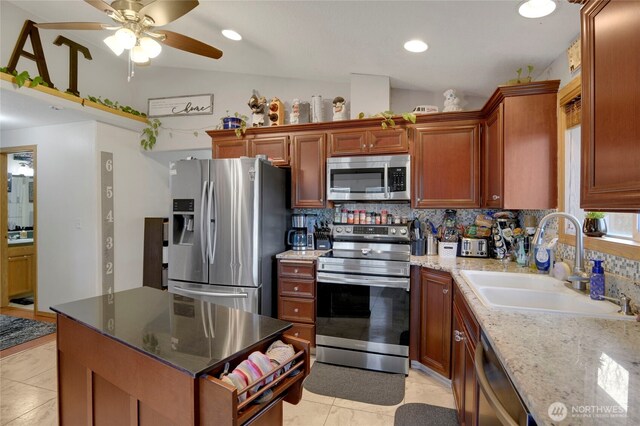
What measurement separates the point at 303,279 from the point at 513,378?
2062mm

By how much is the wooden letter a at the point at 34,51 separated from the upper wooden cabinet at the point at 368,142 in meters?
2.92

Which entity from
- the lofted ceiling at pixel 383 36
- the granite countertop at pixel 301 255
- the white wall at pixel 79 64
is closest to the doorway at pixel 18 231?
the white wall at pixel 79 64

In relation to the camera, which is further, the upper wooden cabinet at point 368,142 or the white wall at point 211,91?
the white wall at point 211,91

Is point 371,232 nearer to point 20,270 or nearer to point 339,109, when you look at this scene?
point 339,109

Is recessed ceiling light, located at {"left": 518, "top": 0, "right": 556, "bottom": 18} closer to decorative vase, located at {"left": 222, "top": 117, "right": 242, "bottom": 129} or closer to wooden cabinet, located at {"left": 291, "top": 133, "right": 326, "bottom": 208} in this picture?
wooden cabinet, located at {"left": 291, "top": 133, "right": 326, "bottom": 208}

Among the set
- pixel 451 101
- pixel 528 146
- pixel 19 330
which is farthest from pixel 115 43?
pixel 19 330

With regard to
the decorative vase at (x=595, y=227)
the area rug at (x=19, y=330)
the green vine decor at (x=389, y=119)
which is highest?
the green vine decor at (x=389, y=119)

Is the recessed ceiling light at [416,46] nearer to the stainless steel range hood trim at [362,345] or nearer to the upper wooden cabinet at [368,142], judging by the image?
the upper wooden cabinet at [368,142]

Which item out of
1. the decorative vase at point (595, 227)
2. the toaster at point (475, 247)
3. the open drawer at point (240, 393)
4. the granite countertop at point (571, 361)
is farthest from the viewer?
the toaster at point (475, 247)

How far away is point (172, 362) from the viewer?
2.99ft

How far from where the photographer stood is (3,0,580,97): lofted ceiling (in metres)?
1.83

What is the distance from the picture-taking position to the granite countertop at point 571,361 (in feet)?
2.26

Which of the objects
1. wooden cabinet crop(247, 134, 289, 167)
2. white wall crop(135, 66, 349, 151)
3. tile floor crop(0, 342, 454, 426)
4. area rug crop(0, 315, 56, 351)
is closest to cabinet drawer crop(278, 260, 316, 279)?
tile floor crop(0, 342, 454, 426)

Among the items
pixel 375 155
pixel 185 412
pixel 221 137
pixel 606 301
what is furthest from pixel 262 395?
pixel 221 137
